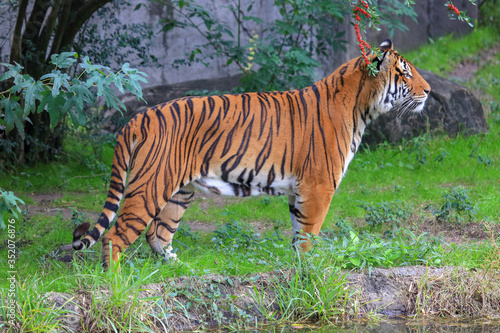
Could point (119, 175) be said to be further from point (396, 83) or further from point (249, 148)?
point (396, 83)

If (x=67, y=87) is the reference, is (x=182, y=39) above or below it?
above

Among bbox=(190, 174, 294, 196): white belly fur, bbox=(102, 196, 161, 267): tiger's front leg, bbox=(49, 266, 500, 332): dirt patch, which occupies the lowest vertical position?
bbox=(49, 266, 500, 332): dirt patch

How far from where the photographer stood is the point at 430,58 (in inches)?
487

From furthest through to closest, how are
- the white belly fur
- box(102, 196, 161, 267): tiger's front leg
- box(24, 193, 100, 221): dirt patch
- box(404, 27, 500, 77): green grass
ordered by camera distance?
box(404, 27, 500, 77): green grass
box(24, 193, 100, 221): dirt patch
the white belly fur
box(102, 196, 161, 267): tiger's front leg

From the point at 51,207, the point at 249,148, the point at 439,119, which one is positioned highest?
the point at 439,119

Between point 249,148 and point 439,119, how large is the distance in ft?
16.3

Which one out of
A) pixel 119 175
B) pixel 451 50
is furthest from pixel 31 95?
pixel 451 50

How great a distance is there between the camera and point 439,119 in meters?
8.96

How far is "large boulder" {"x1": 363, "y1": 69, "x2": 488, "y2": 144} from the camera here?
8836 millimetres

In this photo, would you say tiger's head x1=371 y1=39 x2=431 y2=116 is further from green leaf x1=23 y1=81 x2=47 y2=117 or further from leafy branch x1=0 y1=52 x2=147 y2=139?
green leaf x1=23 y1=81 x2=47 y2=117

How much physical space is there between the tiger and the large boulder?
3.55 metres

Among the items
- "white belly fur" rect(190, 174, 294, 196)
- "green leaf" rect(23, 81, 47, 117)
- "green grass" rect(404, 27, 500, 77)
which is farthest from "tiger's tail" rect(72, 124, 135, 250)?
"green grass" rect(404, 27, 500, 77)

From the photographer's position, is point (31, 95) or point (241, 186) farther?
point (241, 186)

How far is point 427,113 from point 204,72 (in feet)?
13.9
